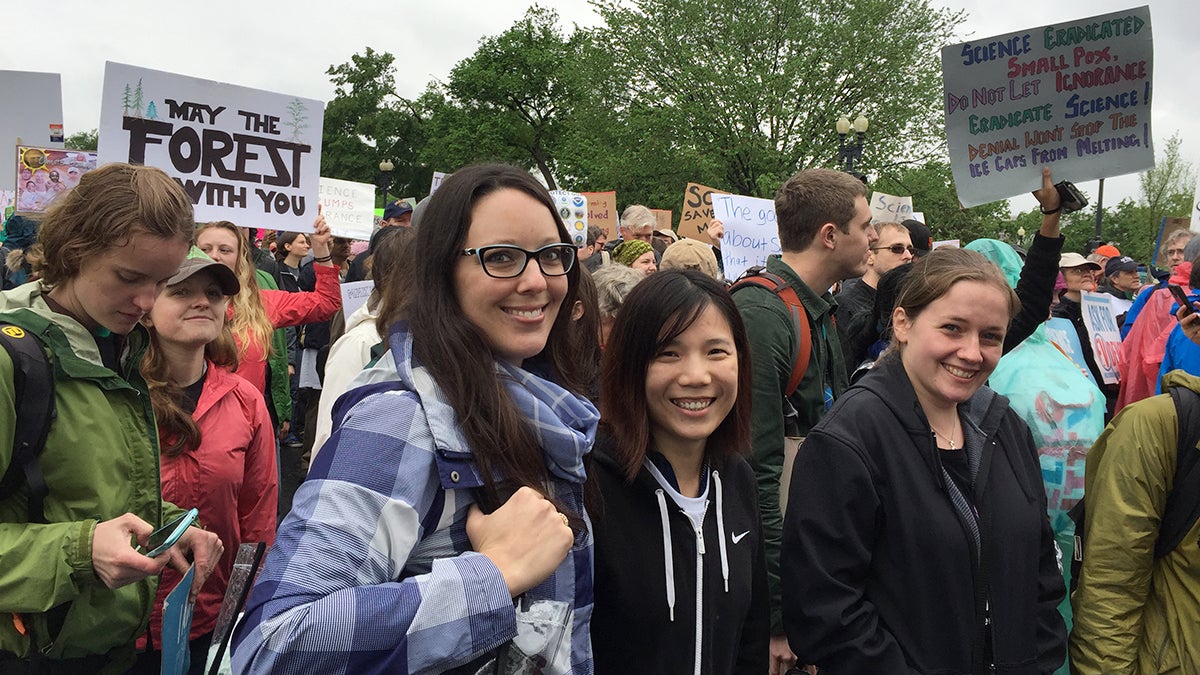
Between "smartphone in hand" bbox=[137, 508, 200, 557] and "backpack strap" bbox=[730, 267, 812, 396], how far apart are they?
203 centimetres

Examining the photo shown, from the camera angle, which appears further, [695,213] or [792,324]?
[695,213]

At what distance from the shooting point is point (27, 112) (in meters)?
5.50

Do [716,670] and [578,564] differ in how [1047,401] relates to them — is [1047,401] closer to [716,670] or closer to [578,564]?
[716,670]

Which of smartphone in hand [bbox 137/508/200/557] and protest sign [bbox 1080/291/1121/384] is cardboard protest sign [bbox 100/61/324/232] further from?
protest sign [bbox 1080/291/1121/384]

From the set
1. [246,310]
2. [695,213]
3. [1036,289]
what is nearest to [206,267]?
[246,310]

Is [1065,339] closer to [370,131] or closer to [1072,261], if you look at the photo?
[1072,261]

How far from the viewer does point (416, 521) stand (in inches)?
53.1

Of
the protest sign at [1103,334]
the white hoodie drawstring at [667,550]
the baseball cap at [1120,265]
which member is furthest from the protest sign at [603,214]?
the white hoodie drawstring at [667,550]

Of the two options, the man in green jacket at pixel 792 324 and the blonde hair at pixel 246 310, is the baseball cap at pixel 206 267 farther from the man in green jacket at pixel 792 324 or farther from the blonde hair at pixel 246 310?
the man in green jacket at pixel 792 324

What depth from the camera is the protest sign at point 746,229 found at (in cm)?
746

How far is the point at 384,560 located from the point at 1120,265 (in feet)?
34.5

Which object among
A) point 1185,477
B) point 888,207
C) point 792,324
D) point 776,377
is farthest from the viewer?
point 888,207

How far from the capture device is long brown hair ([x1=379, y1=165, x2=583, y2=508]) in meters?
1.43

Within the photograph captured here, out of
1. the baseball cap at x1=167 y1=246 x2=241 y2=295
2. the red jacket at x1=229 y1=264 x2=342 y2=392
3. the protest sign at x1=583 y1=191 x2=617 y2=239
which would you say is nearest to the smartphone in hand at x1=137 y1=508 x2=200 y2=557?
the baseball cap at x1=167 y1=246 x2=241 y2=295
